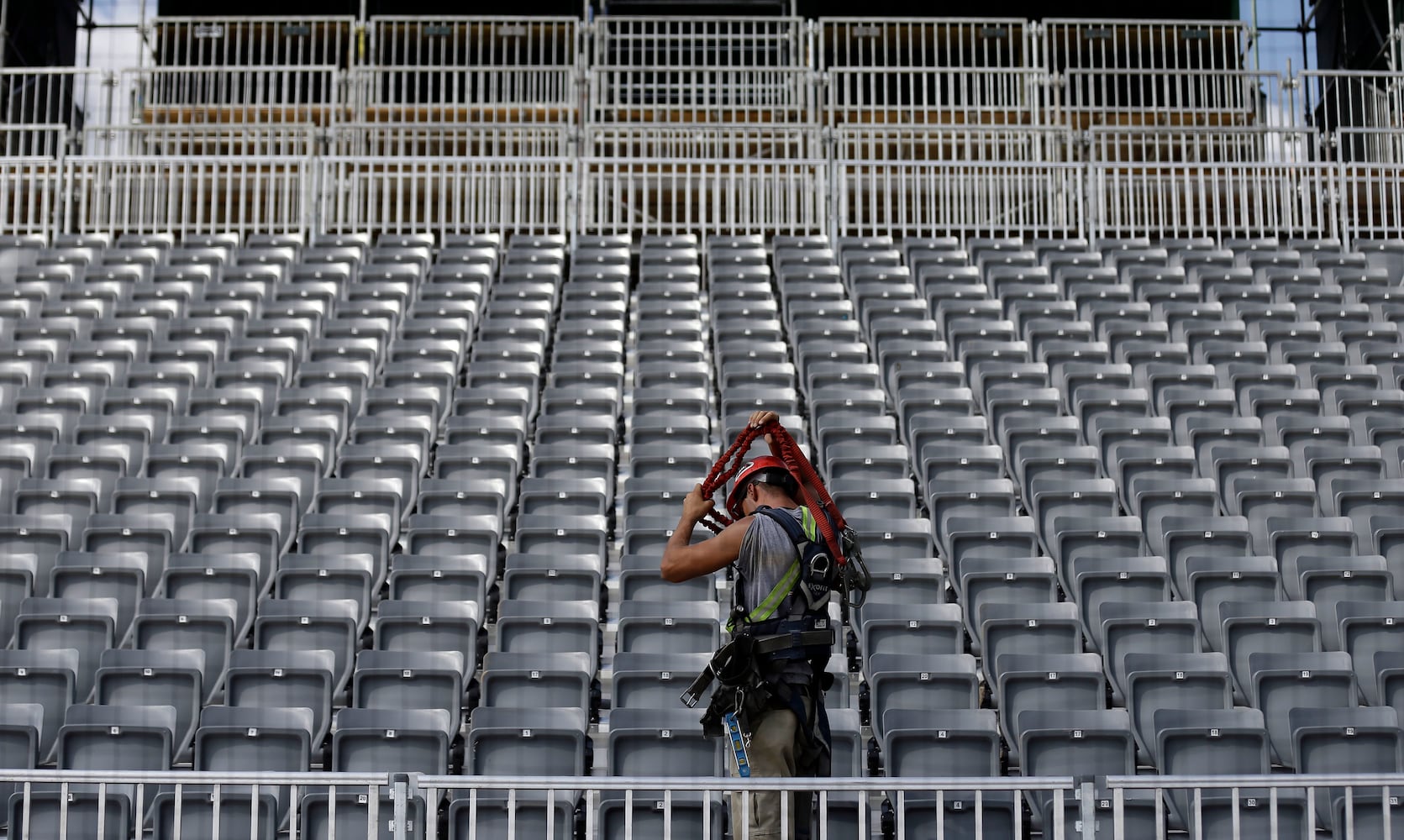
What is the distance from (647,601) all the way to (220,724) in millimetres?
2024

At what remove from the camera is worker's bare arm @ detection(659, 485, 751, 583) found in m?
4.63

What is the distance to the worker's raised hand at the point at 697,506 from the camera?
4621mm

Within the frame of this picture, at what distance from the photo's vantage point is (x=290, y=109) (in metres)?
19.4

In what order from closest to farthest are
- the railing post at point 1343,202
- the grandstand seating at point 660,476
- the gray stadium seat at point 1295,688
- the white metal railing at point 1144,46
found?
the grandstand seating at point 660,476 < the gray stadium seat at point 1295,688 < the railing post at point 1343,202 < the white metal railing at point 1144,46

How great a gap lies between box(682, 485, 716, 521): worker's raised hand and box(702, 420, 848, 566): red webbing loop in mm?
13

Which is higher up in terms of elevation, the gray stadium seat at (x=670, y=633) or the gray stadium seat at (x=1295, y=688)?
the gray stadium seat at (x=670, y=633)

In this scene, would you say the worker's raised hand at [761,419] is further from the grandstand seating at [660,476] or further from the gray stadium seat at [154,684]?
the gray stadium seat at [154,684]

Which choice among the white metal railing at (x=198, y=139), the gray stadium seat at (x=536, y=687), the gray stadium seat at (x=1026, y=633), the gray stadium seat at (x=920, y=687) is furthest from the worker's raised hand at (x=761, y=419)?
the white metal railing at (x=198, y=139)

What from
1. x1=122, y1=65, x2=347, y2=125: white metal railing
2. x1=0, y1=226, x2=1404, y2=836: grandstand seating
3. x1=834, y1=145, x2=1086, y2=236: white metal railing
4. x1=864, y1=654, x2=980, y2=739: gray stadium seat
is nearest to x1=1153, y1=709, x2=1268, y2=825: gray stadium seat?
x1=0, y1=226, x2=1404, y2=836: grandstand seating

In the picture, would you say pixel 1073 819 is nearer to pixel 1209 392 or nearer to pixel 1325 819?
pixel 1325 819

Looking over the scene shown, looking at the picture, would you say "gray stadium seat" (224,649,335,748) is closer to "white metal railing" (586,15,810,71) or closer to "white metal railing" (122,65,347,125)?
"white metal railing" (122,65,347,125)

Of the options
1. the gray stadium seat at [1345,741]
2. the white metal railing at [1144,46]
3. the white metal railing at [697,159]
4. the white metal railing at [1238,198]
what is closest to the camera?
the gray stadium seat at [1345,741]

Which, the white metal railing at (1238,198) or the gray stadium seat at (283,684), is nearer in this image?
the gray stadium seat at (283,684)

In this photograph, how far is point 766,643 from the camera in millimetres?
4582
